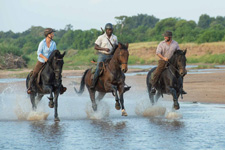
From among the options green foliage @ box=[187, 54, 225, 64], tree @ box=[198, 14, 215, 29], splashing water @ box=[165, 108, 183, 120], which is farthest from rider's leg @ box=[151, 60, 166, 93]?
tree @ box=[198, 14, 215, 29]

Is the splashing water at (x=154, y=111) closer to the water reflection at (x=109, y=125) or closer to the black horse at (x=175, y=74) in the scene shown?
the black horse at (x=175, y=74)

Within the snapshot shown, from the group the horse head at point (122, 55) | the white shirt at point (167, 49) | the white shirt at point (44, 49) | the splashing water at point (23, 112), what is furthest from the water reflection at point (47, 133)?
the white shirt at point (167, 49)

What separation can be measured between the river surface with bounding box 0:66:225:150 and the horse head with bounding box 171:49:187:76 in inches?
41.5

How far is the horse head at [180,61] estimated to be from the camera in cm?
1238

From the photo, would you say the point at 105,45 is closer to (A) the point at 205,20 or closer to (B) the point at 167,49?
(B) the point at 167,49

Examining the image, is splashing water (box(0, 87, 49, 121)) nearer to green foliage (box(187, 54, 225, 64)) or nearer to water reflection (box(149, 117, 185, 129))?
water reflection (box(149, 117, 185, 129))

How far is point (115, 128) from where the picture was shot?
10.7 metres

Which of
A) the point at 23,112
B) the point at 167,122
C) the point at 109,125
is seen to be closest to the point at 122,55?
the point at 109,125

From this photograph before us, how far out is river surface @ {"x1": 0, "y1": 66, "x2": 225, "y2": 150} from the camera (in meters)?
8.77

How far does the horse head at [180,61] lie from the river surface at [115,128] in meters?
1.05

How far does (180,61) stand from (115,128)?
2.78 meters

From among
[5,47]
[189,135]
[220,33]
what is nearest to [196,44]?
[220,33]

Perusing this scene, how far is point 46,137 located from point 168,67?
14.6ft

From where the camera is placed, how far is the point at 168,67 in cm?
1294
